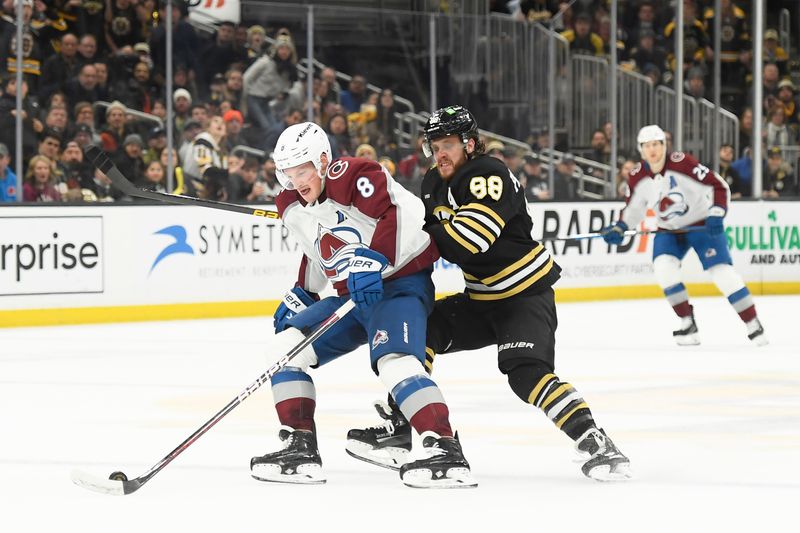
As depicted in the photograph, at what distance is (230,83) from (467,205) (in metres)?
6.19

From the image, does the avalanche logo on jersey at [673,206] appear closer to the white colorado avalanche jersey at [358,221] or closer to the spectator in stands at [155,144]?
the spectator in stands at [155,144]

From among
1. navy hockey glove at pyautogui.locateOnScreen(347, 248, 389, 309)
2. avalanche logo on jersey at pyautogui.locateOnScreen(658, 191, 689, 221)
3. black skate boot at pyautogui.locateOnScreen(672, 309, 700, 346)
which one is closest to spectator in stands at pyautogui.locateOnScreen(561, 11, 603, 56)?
avalanche logo on jersey at pyautogui.locateOnScreen(658, 191, 689, 221)

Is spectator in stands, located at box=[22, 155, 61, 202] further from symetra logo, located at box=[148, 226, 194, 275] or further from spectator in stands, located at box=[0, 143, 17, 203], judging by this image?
symetra logo, located at box=[148, 226, 194, 275]

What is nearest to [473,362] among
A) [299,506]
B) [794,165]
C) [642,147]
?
[642,147]

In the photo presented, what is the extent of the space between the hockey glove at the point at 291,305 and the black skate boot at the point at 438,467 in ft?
1.82

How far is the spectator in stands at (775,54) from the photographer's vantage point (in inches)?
475

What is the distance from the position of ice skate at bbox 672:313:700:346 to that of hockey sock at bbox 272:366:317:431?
160 inches

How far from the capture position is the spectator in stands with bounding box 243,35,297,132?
9.52 metres

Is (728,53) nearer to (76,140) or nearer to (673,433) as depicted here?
(76,140)

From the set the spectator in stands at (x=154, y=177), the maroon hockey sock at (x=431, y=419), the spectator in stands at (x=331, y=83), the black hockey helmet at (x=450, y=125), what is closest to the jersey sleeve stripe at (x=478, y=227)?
the black hockey helmet at (x=450, y=125)

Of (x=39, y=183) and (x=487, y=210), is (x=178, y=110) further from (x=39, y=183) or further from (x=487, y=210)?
(x=487, y=210)

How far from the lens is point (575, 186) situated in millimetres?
10578

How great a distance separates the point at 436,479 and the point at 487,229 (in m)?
0.67

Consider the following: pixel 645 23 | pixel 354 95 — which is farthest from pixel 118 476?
pixel 645 23
